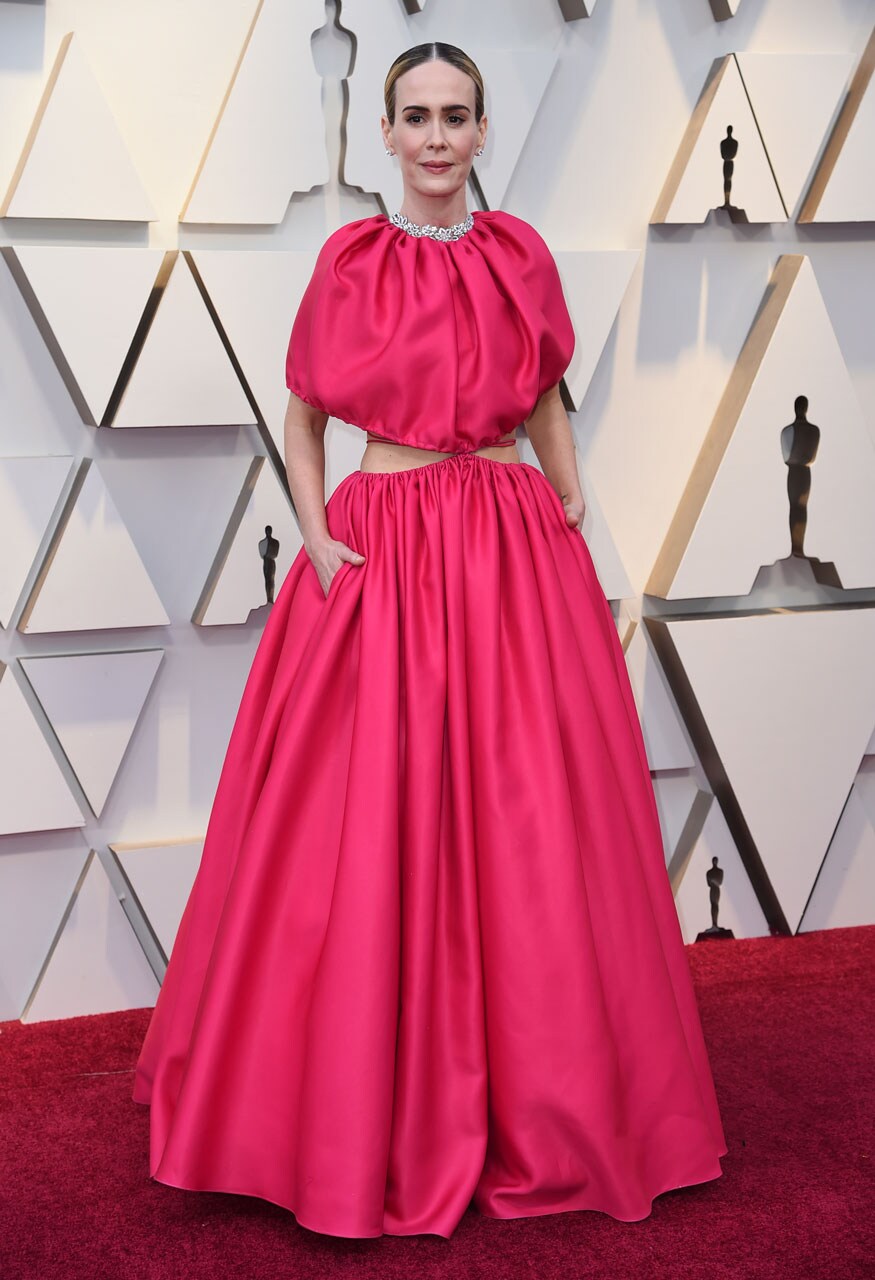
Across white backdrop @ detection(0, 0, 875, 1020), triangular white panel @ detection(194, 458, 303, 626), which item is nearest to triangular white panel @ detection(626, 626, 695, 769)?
white backdrop @ detection(0, 0, 875, 1020)

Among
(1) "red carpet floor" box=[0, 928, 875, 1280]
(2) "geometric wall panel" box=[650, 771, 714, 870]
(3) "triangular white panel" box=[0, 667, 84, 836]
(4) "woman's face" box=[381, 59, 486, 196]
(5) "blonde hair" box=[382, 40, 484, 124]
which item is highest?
(5) "blonde hair" box=[382, 40, 484, 124]

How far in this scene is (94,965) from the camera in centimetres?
220

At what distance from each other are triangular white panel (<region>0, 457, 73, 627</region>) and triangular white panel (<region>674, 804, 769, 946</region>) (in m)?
1.36

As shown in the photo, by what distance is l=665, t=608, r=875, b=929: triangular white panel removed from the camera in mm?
2350

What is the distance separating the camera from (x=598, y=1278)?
1368 mm

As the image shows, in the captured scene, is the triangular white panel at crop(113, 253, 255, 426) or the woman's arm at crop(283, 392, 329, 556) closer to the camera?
the woman's arm at crop(283, 392, 329, 556)

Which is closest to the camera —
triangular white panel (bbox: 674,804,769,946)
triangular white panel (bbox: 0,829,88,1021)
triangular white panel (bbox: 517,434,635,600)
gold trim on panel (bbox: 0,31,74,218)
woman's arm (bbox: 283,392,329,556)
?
woman's arm (bbox: 283,392,329,556)

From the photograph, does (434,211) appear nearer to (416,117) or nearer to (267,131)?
(416,117)

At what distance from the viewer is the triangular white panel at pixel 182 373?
2.06m

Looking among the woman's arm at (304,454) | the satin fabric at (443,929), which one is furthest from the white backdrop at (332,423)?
the satin fabric at (443,929)

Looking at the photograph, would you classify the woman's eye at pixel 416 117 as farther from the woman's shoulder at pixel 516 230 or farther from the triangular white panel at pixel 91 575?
the triangular white panel at pixel 91 575

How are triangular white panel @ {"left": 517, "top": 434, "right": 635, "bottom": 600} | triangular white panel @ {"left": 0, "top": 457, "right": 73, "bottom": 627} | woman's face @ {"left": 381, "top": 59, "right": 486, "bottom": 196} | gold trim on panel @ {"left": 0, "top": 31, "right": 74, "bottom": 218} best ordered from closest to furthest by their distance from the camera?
woman's face @ {"left": 381, "top": 59, "right": 486, "bottom": 196} < gold trim on panel @ {"left": 0, "top": 31, "right": 74, "bottom": 218} < triangular white panel @ {"left": 0, "top": 457, "right": 73, "bottom": 627} < triangular white panel @ {"left": 517, "top": 434, "right": 635, "bottom": 600}

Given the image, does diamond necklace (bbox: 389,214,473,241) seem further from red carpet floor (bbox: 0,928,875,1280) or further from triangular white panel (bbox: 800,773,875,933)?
triangular white panel (bbox: 800,773,875,933)

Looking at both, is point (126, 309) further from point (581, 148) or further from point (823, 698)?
point (823, 698)
